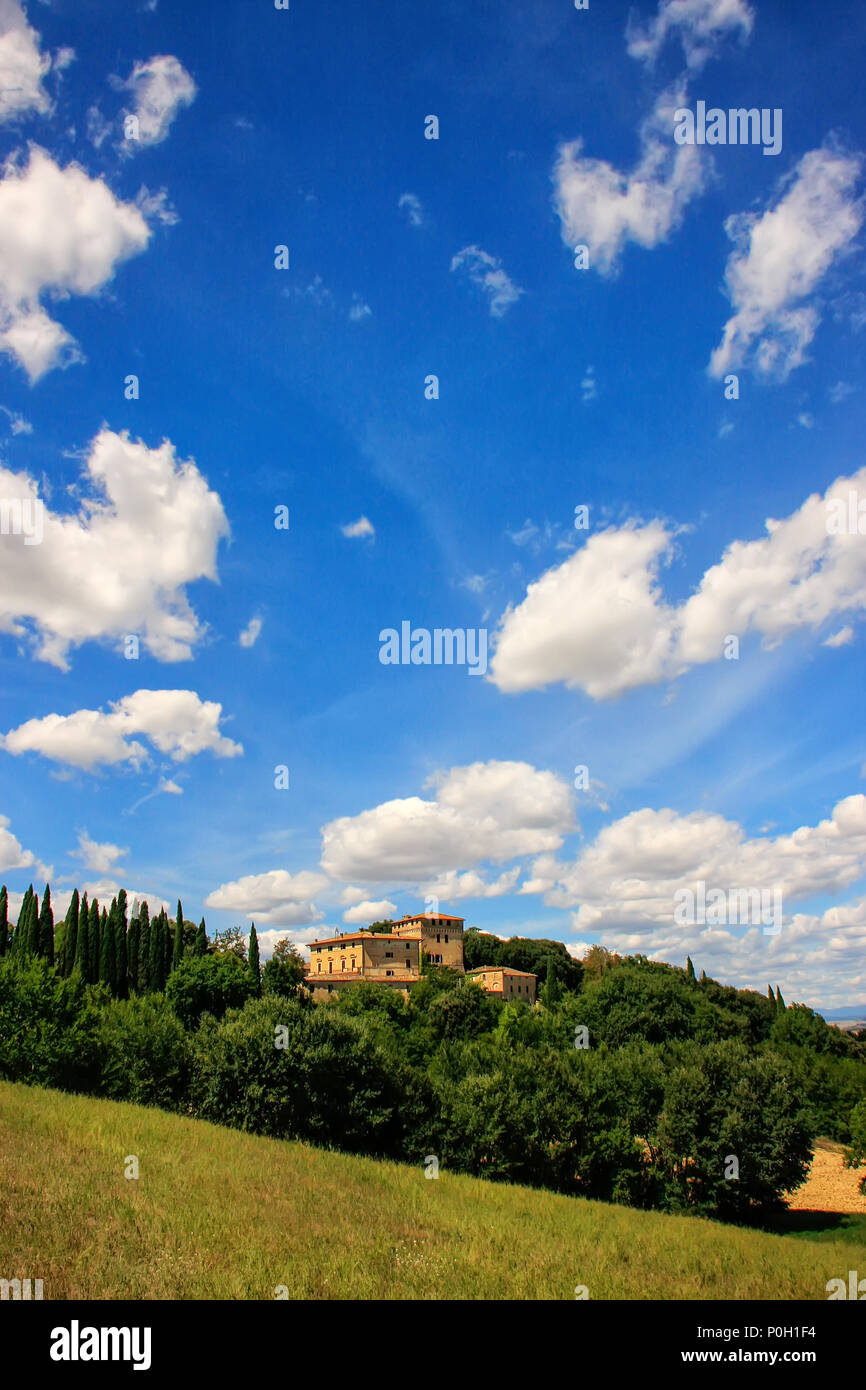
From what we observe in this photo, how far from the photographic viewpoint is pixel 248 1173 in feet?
70.0

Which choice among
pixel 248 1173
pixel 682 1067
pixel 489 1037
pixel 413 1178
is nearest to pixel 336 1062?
pixel 413 1178

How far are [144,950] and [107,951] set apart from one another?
263 inches

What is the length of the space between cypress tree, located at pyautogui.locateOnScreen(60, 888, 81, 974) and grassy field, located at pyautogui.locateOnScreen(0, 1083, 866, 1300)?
60.7 meters

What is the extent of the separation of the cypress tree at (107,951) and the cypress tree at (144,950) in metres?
4.50

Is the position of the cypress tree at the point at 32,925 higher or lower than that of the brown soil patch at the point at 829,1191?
higher

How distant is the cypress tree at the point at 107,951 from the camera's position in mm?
81812

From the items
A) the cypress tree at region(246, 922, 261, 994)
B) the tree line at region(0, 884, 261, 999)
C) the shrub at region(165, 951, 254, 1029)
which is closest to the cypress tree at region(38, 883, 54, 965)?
the tree line at region(0, 884, 261, 999)

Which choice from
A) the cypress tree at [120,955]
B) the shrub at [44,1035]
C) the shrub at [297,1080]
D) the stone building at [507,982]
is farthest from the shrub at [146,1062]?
the stone building at [507,982]

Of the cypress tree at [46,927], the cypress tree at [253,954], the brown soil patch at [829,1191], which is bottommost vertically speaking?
the brown soil patch at [829,1191]

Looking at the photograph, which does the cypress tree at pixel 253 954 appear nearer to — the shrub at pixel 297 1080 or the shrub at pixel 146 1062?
the shrub at pixel 146 1062

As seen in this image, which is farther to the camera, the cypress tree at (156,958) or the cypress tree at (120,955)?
the cypress tree at (156,958)

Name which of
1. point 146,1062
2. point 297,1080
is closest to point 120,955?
point 146,1062

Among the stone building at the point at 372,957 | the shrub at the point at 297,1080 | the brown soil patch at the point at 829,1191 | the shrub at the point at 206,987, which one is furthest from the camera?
the stone building at the point at 372,957
